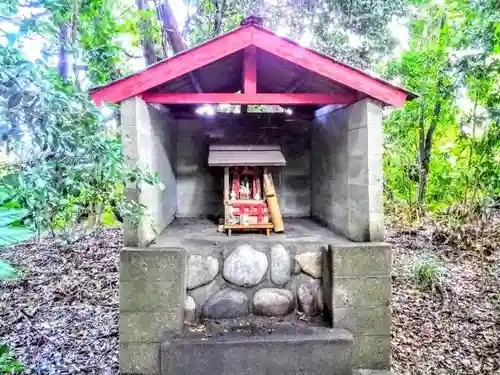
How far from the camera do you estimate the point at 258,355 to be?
114 inches

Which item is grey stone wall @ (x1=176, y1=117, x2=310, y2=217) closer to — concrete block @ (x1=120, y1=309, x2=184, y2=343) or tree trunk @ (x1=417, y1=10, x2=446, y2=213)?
concrete block @ (x1=120, y1=309, x2=184, y2=343)

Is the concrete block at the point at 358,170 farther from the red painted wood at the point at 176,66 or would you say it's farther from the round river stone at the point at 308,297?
the red painted wood at the point at 176,66

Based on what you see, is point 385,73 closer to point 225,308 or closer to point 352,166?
point 352,166

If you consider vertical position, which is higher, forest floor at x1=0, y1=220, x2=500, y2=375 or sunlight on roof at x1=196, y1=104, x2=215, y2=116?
sunlight on roof at x1=196, y1=104, x2=215, y2=116

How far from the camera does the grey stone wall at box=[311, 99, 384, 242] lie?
3051 mm

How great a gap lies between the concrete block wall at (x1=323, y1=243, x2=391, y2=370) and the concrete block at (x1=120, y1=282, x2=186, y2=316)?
1268mm

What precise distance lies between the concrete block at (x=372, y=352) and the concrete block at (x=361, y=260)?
0.54m

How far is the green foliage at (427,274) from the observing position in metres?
4.79

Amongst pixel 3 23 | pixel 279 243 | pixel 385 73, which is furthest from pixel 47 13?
pixel 385 73

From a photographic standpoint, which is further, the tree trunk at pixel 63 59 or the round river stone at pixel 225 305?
the round river stone at pixel 225 305

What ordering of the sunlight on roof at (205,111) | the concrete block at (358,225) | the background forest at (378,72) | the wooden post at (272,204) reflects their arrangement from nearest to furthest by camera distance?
the background forest at (378,72)
the concrete block at (358,225)
the wooden post at (272,204)
the sunlight on roof at (205,111)

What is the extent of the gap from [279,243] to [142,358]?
1452mm

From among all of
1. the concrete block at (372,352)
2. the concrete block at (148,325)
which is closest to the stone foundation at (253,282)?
the concrete block at (148,325)

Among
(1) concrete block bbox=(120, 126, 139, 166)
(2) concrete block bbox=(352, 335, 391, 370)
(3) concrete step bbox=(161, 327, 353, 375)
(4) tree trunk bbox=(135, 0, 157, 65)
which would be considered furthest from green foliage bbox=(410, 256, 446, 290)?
(4) tree trunk bbox=(135, 0, 157, 65)
